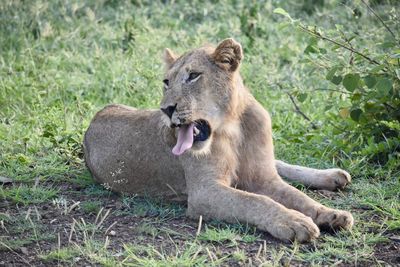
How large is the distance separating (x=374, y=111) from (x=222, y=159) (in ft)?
5.06

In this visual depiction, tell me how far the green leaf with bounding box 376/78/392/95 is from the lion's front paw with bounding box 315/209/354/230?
1.15 m

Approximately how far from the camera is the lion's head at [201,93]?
5090 mm

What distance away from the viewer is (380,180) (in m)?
6.04

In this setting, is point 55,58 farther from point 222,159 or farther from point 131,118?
point 222,159

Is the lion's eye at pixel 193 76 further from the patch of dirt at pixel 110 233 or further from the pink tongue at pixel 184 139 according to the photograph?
the patch of dirt at pixel 110 233

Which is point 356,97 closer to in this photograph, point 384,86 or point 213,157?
point 384,86

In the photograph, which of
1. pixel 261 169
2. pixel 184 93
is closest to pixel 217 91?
pixel 184 93

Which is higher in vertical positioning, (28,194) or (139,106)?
(28,194)

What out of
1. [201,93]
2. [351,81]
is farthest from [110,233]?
[351,81]

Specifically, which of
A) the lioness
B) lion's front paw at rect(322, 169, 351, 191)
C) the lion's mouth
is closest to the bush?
lion's front paw at rect(322, 169, 351, 191)

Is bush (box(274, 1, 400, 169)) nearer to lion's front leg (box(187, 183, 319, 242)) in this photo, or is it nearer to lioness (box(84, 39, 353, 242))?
lioness (box(84, 39, 353, 242))

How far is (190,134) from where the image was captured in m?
5.14

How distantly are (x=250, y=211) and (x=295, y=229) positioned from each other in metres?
0.35

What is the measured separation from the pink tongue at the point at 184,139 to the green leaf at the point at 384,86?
1.42 meters
